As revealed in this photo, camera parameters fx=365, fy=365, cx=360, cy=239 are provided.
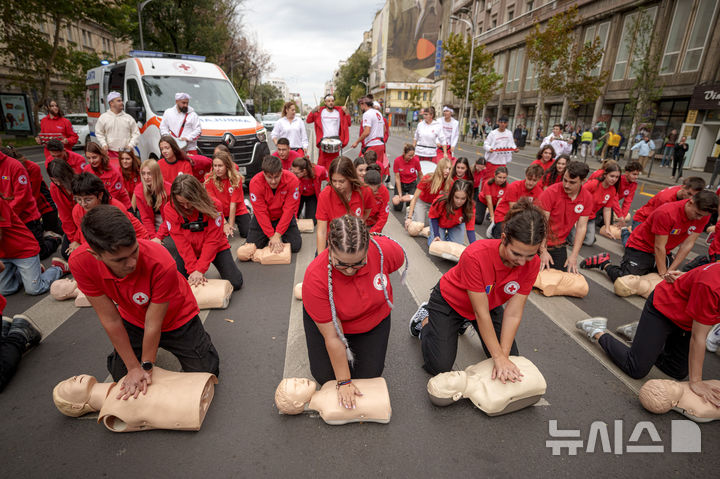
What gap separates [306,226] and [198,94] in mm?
4922

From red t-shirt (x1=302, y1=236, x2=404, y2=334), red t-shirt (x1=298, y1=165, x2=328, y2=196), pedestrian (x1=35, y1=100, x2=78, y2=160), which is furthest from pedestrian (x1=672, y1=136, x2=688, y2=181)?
pedestrian (x1=35, y1=100, x2=78, y2=160)

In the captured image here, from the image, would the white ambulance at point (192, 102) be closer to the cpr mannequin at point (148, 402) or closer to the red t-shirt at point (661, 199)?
the cpr mannequin at point (148, 402)

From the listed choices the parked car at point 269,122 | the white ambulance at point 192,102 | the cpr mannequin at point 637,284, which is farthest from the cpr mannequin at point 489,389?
the parked car at point 269,122

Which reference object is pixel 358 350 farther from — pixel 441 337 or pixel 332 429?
pixel 441 337

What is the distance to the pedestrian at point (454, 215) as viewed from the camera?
16.0ft

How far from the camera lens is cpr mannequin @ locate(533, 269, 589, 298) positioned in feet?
13.7

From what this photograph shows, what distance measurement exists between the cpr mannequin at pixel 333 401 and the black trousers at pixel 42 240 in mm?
4420

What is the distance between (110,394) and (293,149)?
6.70 metres

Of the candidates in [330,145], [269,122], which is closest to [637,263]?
[330,145]

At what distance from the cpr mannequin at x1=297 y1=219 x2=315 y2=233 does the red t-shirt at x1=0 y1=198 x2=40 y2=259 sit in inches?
139

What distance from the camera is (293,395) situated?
238 cm

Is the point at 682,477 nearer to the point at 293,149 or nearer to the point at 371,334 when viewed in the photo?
the point at 371,334

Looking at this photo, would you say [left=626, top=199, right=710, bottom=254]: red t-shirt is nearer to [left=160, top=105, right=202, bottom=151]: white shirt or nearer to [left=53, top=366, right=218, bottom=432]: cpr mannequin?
[left=53, top=366, right=218, bottom=432]: cpr mannequin

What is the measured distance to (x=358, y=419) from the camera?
2383mm
